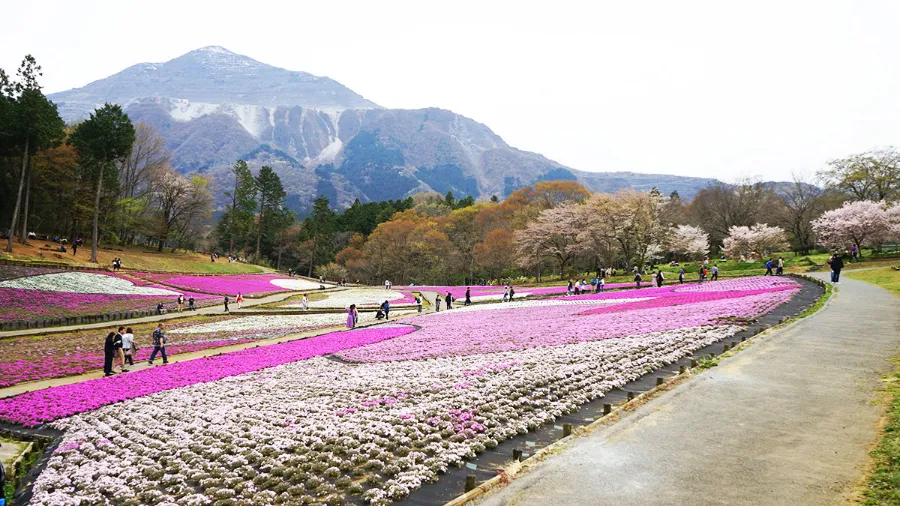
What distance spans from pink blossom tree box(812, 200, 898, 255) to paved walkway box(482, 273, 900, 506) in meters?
51.6

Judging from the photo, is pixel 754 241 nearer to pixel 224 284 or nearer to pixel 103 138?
pixel 224 284

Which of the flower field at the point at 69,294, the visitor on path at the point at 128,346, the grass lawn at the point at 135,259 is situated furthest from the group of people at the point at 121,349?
the grass lawn at the point at 135,259

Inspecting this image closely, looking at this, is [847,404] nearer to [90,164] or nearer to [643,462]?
[643,462]

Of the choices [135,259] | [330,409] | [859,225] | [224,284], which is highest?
[859,225]

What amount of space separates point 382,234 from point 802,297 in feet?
255

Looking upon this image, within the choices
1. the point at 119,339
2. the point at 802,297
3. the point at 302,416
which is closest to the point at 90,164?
the point at 119,339

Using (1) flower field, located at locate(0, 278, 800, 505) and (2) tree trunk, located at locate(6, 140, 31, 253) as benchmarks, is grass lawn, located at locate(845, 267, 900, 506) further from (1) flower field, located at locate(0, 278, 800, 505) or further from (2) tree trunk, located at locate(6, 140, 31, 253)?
(2) tree trunk, located at locate(6, 140, 31, 253)

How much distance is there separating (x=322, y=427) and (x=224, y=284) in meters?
54.2

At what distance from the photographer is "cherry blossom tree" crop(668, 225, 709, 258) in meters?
77.0

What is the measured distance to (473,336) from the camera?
78.2 ft

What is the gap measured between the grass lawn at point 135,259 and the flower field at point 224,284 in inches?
189

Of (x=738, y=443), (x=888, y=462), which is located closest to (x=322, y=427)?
(x=738, y=443)

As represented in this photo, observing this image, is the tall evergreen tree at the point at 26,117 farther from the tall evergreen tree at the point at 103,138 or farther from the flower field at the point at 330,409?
the flower field at the point at 330,409

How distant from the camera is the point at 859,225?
52.9 metres
